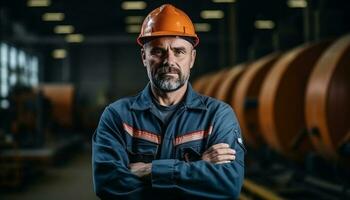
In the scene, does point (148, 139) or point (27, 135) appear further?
point (27, 135)

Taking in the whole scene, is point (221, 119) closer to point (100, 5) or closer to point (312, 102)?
point (312, 102)

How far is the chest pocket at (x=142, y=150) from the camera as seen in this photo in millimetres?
2412

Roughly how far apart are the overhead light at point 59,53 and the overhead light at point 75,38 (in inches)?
24.4

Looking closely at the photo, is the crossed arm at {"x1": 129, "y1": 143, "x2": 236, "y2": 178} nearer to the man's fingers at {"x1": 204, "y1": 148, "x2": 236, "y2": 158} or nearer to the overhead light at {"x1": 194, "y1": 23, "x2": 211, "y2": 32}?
the man's fingers at {"x1": 204, "y1": 148, "x2": 236, "y2": 158}

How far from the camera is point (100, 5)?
21.5 m

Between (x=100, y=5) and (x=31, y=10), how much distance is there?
2756 millimetres

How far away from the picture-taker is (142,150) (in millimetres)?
2424

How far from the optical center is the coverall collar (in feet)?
8.05

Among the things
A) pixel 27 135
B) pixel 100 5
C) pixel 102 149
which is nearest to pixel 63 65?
pixel 100 5

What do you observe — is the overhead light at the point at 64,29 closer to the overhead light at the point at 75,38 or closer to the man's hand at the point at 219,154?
the overhead light at the point at 75,38

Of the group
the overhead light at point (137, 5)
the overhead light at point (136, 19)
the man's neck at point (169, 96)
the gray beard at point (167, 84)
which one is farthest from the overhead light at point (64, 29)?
the gray beard at point (167, 84)

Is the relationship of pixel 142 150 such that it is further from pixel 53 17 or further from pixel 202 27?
pixel 202 27

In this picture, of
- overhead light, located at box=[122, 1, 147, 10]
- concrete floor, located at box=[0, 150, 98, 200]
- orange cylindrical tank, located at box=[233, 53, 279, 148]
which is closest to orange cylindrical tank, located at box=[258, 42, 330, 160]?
orange cylindrical tank, located at box=[233, 53, 279, 148]

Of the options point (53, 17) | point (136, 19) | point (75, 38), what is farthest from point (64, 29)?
point (136, 19)
